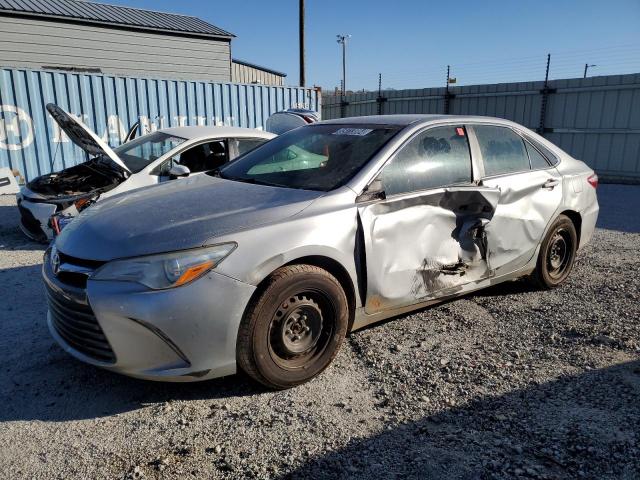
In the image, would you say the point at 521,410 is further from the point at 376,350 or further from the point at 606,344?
the point at 606,344

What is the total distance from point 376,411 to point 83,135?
4605 millimetres

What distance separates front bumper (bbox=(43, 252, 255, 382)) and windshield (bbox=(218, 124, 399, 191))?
1074 millimetres

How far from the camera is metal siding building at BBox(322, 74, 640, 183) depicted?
13.2m

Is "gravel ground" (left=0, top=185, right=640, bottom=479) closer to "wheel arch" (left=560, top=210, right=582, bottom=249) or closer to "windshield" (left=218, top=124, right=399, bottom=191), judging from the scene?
"wheel arch" (left=560, top=210, right=582, bottom=249)

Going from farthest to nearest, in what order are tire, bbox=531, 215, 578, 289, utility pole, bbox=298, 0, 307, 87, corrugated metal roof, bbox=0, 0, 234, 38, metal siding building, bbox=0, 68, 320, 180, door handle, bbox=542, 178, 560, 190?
utility pole, bbox=298, 0, 307, 87 → corrugated metal roof, bbox=0, 0, 234, 38 → metal siding building, bbox=0, 68, 320, 180 → tire, bbox=531, 215, 578, 289 → door handle, bbox=542, 178, 560, 190

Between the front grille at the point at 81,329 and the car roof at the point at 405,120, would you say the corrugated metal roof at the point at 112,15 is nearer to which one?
the car roof at the point at 405,120

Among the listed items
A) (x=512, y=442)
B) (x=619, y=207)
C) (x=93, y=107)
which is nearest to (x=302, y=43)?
(x=93, y=107)

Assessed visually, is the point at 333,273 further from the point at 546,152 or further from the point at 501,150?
the point at 546,152

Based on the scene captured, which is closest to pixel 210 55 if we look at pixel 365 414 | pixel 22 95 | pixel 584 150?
pixel 22 95

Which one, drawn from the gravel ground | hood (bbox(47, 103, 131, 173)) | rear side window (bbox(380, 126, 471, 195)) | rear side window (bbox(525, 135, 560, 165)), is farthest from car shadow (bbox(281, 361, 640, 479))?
hood (bbox(47, 103, 131, 173))

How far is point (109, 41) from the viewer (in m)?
15.1

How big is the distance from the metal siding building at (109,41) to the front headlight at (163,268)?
13.7 m

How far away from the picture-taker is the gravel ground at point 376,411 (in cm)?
237

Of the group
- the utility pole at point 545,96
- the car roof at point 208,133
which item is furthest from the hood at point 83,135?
the utility pole at point 545,96
